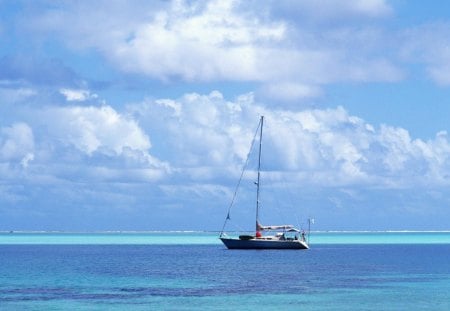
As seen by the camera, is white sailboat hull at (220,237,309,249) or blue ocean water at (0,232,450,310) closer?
blue ocean water at (0,232,450,310)

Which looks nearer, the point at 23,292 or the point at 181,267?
the point at 23,292

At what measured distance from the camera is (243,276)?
92.8 m

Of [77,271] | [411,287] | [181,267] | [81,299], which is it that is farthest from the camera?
[181,267]

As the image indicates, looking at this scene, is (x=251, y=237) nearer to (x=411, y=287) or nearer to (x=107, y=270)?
(x=107, y=270)

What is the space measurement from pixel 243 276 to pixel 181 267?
20.2 metres

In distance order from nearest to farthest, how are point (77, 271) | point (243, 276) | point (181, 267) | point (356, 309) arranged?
point (356, 309) < point (243, 276) < point (77, 271) < point (181, 267)

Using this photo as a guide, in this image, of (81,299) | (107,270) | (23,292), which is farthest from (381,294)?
(107,270)

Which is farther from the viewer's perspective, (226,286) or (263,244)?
(263,244)

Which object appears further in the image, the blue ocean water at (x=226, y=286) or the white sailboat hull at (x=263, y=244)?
the white sailboat hull at (x=263, y=244)

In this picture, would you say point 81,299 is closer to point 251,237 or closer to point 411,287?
point 411,287

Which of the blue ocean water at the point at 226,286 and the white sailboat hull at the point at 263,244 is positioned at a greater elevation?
the white sailboat hull at the point at 263,244

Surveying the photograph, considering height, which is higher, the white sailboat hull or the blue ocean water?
the white sailboat hull

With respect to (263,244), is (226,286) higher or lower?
lower

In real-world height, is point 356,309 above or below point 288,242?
below
